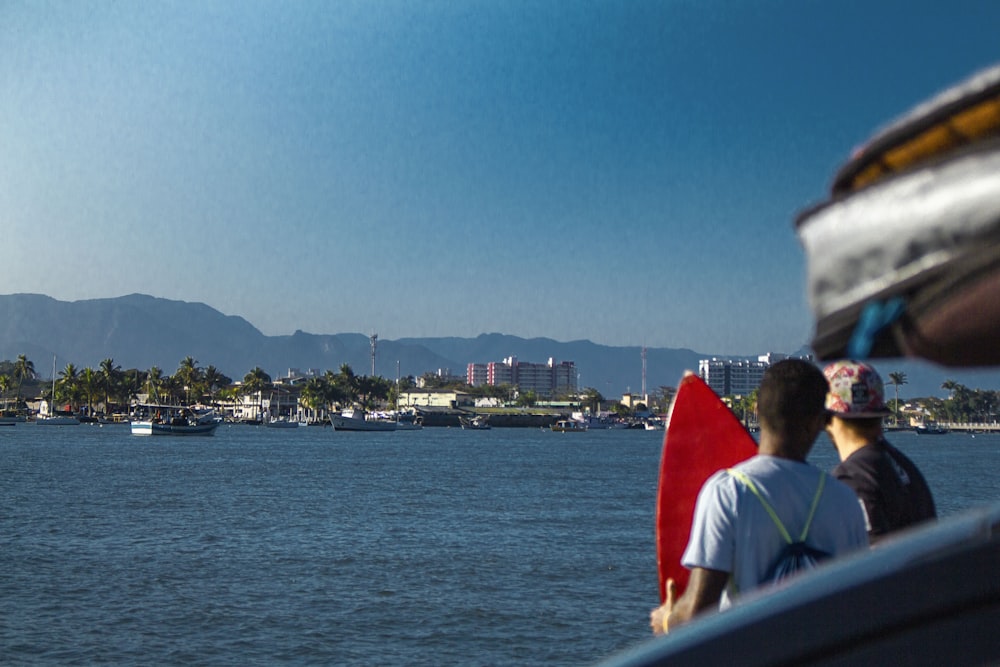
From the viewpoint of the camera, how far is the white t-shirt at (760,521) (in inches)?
120

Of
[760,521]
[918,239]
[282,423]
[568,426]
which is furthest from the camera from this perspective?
[568,426]

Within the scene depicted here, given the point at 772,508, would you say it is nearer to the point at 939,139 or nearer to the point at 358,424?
the point at 939,139

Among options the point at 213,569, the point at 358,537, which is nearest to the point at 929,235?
the point at 213,569

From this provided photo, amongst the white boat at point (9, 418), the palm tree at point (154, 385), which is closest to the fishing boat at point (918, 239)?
the palm tree at point (154, 385)

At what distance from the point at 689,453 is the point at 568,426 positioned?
604 feet

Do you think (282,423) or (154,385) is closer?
(154,385)

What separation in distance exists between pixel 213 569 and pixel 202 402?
16560 cm

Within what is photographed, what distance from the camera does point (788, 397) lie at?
3299mm

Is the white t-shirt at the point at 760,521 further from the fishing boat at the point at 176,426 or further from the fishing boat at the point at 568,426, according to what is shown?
the fishing boat at the point at 568,426

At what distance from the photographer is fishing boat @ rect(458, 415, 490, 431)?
18225cm

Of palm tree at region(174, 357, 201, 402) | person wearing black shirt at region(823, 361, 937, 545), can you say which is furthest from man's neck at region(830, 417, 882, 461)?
palm tree at region(174, 357, 201, 402)

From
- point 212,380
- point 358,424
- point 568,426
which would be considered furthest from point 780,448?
point 212,380

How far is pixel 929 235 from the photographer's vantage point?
88cm

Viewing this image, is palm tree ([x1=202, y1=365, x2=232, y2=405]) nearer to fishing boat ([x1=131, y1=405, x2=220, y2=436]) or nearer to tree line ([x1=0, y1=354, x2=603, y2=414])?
tree line ([x1=0, y1=354, x2=603, y2=414])
